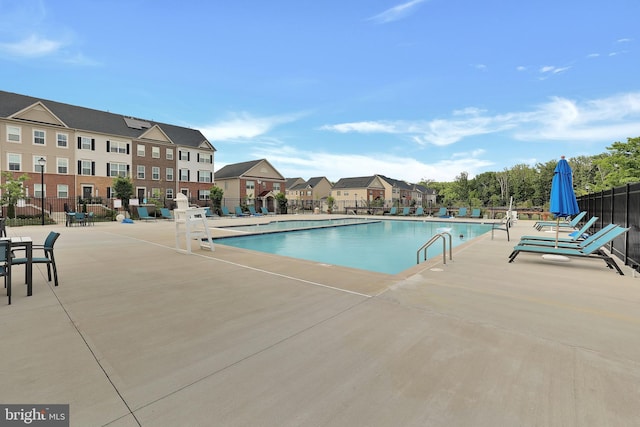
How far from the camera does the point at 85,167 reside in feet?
91.4

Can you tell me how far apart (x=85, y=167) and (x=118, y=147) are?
359 cm

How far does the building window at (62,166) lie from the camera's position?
26359mm

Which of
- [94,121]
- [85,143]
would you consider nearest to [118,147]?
[85,143]

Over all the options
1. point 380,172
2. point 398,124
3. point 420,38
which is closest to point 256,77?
point 420,38

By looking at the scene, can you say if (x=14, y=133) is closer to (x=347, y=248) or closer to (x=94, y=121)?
(x=94, y=121)

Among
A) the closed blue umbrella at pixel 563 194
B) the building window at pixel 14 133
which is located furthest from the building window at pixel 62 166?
the closed blue umbrella at pixel 563 194

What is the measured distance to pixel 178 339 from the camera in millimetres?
2881

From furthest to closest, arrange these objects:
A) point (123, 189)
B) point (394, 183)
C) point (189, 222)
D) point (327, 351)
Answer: point (394, 183) < point (123, 189) < point (189, 222) < point (327, 351)

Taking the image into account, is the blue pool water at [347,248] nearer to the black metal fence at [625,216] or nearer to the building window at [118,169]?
the black metal fence at [625,216]

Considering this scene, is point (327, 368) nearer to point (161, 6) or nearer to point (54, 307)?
point (54, 307)

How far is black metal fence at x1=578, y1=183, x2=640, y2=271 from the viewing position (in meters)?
6.13

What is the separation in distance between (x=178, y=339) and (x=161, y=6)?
15316 millimetres

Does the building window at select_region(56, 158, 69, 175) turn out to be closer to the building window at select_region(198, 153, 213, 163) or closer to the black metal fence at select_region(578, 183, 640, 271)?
the building window at select_region(198, 153, 213, 163)

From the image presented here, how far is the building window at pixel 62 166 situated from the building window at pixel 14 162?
2.40m
